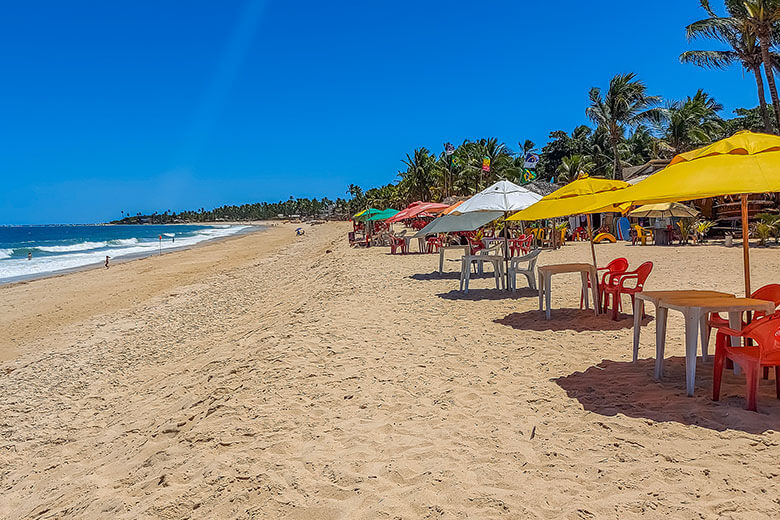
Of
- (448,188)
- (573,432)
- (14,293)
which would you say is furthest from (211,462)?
(448,188)

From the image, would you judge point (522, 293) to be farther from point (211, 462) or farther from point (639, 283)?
point (211, 462)

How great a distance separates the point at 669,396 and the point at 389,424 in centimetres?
211

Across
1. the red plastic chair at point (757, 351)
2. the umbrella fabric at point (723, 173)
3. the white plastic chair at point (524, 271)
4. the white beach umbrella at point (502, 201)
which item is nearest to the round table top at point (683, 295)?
the red plastic chair at point (757, 351)

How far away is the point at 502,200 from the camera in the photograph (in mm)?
8742

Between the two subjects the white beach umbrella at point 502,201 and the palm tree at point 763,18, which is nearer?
the white beach umbrella at point 502,201

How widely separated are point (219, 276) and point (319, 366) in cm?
1383

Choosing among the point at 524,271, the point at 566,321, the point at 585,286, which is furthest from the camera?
the point at 524,271

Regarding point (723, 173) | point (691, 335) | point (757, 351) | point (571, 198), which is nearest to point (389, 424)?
point (691, 335)

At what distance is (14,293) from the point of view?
16.5 metres

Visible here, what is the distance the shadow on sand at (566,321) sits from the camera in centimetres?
600

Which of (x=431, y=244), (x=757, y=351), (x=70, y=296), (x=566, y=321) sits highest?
(x=431, y=244)

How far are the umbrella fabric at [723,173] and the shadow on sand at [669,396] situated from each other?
147 cm

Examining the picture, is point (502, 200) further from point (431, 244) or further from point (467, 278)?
point (431, 244)

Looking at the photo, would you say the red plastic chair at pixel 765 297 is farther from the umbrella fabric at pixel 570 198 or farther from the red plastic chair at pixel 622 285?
the umbrella fabric at pixel 570 198
